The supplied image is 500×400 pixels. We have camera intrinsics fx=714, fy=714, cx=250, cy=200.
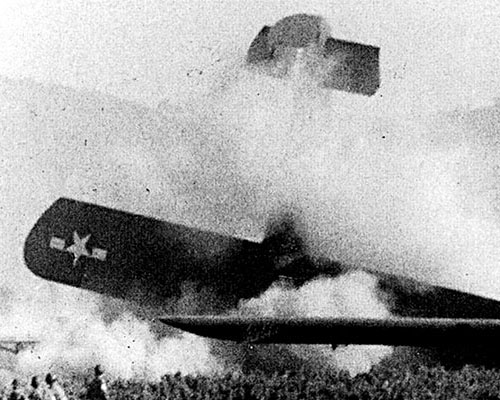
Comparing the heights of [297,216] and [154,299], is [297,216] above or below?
above

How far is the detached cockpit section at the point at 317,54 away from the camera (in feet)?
42.7

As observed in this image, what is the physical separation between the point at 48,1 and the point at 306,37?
4.86 metres

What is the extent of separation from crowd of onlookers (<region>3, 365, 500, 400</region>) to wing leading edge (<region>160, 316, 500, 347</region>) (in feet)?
5.37

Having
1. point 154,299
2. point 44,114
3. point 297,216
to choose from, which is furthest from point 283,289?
point 44,114

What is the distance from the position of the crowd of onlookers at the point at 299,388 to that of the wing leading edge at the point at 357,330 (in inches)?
64.4

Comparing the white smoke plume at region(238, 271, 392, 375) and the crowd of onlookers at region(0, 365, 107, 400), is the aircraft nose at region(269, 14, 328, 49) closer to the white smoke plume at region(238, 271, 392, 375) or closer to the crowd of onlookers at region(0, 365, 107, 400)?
the white smoke plume at region(238, 271, 392, 375)

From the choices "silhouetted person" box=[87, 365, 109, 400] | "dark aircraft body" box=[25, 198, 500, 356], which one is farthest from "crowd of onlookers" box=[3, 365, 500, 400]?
"dark aircraft body" box=[25, 198, 500, 356]

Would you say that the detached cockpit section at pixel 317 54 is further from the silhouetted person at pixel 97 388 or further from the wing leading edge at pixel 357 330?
the wing leading edge at pixel 357 330

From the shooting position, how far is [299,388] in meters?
7.39

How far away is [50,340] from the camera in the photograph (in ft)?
46.6

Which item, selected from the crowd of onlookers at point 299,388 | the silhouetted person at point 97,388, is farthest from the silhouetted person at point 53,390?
the silhouetted person at point 97,388

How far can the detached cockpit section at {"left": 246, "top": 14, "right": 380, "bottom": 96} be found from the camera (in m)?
13.0

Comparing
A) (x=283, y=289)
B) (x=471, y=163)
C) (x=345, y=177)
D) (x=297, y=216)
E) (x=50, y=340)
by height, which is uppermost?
(x=471, y=163)

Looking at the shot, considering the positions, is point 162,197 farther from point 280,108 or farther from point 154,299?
point 154,299
